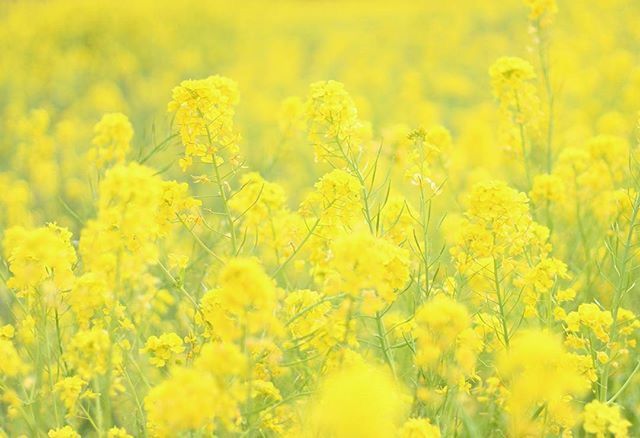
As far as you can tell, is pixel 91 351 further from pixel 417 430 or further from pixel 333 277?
pixel 417 430

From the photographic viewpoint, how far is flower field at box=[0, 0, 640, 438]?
1.95 m

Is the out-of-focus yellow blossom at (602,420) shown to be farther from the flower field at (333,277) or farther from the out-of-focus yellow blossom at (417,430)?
the out-of-focus yellow blossom at (417,430)

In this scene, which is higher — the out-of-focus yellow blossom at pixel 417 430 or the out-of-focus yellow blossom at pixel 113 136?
the out-of-focus yellow blossom at pixel 113 136

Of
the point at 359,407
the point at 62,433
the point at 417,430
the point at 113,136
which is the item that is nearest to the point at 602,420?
the point at 417,430

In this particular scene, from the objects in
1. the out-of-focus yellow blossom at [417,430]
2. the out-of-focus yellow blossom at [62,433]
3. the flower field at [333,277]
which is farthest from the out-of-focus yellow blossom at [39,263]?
the out-of-focus yellow blossom at [417,430]

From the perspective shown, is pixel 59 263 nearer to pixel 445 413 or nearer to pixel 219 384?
pixel 219 384

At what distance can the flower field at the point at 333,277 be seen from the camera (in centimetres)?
195

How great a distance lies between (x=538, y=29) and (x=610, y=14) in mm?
7227

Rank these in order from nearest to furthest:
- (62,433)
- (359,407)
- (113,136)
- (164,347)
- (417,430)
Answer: (359,407), (417,430), (62,433), (164,347), (113,136)

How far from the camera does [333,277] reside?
2.26 meters

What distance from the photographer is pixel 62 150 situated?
7.05 metres

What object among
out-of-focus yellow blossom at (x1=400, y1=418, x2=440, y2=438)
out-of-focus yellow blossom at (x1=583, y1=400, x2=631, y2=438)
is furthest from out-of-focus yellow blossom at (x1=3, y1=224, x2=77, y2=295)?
out-of-focus yellow blossom at (x1=583, y1=400, x2=631, y2=438)

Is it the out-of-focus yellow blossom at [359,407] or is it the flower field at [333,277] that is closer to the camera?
the out-of-focus yellow blossom at [359,407]

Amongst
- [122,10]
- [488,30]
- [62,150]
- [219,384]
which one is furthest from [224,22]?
[219,384]
